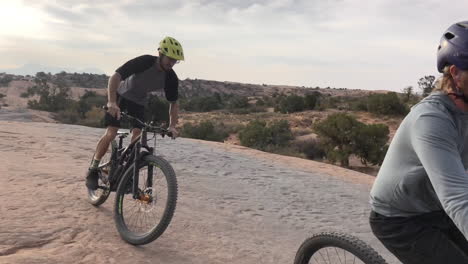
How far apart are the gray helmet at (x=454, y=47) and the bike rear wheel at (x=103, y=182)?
3.78 m

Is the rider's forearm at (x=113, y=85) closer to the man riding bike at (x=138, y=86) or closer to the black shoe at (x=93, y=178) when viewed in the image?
the man riding bike at (x=138, y=86)

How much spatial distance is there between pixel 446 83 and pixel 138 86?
143 inches

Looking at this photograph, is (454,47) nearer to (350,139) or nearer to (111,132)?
(111,132)

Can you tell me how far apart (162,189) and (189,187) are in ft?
10.4

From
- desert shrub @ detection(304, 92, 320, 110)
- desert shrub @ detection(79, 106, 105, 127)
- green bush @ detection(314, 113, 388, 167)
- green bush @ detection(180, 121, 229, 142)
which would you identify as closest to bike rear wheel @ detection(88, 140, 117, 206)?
green bush @ detection(314, 113, 388, 167)

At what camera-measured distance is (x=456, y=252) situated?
1.87 m

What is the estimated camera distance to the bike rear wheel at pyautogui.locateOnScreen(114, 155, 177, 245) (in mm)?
3900

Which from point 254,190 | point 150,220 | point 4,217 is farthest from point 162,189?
point 254,190

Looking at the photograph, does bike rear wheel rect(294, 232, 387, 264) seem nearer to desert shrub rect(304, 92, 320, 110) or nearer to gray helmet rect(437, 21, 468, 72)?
gray helmet rect(437, 21, 468, 72)

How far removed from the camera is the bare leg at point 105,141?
4895mm

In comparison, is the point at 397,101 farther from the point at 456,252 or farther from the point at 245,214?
the point at 456,252

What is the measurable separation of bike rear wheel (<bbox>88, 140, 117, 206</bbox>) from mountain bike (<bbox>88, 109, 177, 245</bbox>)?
1.27 ft

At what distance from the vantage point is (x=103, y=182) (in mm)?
5031

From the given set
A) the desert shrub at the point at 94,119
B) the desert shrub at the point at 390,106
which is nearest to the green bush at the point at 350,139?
the desert shrub at the point at 390,106
